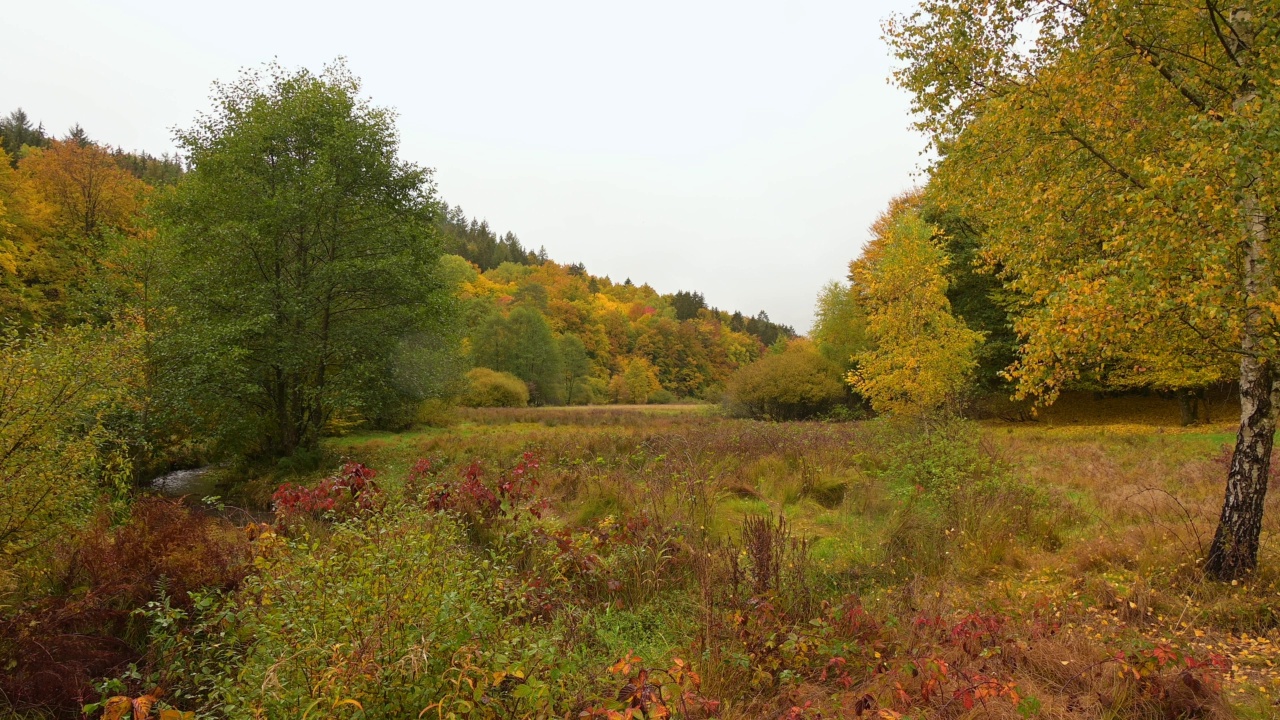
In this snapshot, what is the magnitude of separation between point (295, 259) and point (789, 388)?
66.3ft

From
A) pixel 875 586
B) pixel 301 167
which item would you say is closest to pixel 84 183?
pixel 301 167

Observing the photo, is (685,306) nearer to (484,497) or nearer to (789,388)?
(789,388)

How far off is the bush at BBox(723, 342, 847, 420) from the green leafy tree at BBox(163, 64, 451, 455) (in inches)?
642

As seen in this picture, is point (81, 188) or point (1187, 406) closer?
point (1187, 406)

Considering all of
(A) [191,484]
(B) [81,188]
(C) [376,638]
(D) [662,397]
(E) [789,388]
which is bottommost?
(A) [191,484]

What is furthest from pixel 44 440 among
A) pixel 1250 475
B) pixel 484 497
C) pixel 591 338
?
pixel 591 338

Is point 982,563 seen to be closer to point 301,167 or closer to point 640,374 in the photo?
point 301,167

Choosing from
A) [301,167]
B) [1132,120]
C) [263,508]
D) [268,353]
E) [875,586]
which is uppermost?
[301,167]

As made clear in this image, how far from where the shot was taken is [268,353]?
547 inches

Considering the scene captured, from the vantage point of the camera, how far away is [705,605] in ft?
13.6

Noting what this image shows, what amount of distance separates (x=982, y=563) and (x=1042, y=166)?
405cm

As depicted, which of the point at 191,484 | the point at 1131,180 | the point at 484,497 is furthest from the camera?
the point at 191,484

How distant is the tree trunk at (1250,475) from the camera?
4.74 meters

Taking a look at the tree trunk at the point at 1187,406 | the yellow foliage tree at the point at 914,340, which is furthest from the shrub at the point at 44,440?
the tree trunk at the point at 1187,406
